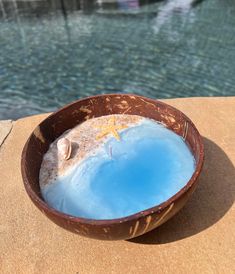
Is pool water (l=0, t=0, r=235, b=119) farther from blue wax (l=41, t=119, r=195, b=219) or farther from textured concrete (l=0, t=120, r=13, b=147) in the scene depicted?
blue wax (l=41, t=119, r=195, b=219)

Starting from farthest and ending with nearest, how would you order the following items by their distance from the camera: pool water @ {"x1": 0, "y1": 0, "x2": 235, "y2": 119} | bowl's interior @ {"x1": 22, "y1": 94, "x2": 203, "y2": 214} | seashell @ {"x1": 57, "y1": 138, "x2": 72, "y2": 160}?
1. pool water @ {"x1": 0, "y1": 0, "x2": 235, "y2": 119}
2. seashell @ {"x1": 57, "y1": 138, "x2": 72, "y2": 160}
3. bowl's interior @ {"x1": 22, "y1": 94, "x2": 203, "y2": 214}

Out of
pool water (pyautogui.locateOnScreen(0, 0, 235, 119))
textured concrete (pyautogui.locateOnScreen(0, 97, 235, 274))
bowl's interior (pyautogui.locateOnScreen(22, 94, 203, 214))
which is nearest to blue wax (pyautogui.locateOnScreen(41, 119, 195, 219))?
bowl's interior (pyautogui.locateOnScreen(22, 94, 203, 214))

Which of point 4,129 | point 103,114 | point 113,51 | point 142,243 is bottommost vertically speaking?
point 113,51

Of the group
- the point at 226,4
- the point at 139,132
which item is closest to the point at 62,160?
the point at 139,132

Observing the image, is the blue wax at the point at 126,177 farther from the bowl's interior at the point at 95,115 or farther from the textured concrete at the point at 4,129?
the textured concrete at the point at 4,129

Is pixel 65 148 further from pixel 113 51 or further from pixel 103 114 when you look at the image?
pixel 113 51

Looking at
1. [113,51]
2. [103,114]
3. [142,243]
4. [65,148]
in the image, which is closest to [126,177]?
[142,243]

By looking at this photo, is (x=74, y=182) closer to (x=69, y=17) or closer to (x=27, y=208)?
(x=27, y=208)
